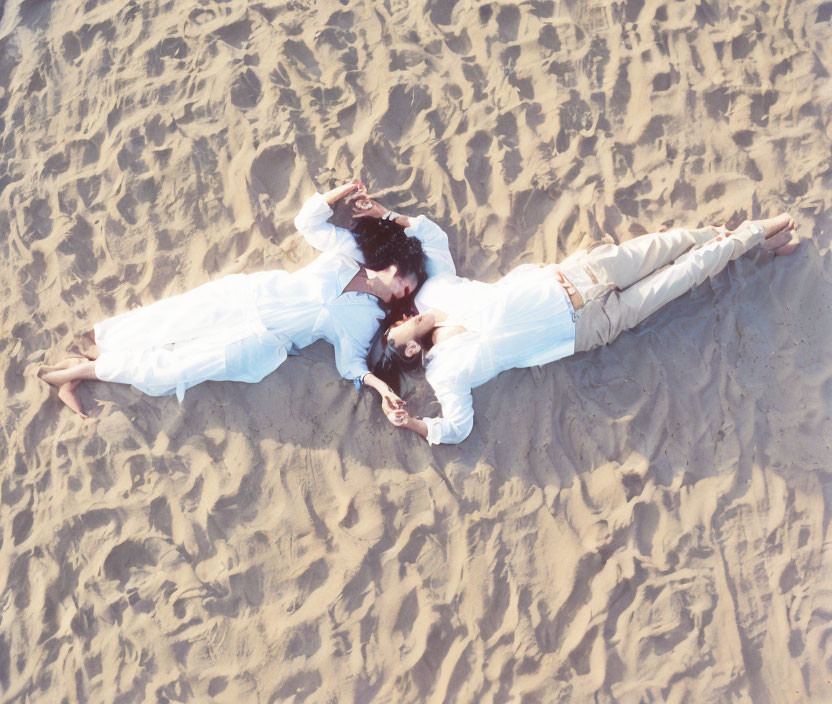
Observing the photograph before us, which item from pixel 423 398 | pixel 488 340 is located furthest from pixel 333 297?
pixel 488 340

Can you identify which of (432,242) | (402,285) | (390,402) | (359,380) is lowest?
(390,402)

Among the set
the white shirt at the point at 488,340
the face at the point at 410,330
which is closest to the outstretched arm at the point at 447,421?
the white shirt at the point at 488,340

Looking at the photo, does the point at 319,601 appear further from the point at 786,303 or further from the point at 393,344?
the point at 786,303

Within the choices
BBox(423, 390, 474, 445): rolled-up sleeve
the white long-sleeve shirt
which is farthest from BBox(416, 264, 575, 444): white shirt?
the white long-sleeve shirt

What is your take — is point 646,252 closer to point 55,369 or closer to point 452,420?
point 452,420

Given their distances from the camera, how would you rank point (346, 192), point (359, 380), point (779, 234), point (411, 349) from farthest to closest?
point (779, 234) → point (346, 192) → point (359, 380) → point (411, 349)

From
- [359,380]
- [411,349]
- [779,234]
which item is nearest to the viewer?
[411,349]

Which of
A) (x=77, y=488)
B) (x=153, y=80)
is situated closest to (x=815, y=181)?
(x=153, y=80)

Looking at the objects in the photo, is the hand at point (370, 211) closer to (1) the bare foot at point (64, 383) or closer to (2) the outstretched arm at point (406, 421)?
(2) the outstretched arm at point (406, 421)
